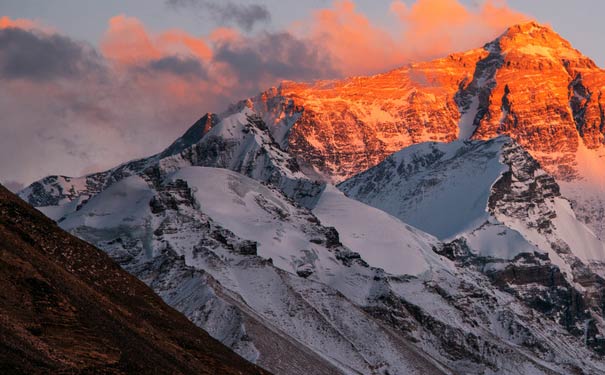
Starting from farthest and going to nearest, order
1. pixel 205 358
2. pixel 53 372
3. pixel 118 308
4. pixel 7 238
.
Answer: pixel 205 358 → pixel 118 308 → pixel 7 238 → pixel 53 372

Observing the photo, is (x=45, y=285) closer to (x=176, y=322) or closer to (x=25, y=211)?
(x=25, y=211)

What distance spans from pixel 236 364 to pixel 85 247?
1808 cm

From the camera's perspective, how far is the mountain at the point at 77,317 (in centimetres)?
10162

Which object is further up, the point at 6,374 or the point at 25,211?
the point at 25,211

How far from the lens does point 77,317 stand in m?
111

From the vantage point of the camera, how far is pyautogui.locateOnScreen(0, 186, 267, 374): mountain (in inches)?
4001

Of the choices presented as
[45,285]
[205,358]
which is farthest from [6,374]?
[205,358]

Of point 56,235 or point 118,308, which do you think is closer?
point 118,308

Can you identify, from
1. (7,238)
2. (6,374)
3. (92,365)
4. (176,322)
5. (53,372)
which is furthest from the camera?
(176,322)

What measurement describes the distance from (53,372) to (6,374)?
6.51 m

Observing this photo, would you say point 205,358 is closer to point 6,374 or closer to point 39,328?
point 39,328

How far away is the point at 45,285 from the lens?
112m

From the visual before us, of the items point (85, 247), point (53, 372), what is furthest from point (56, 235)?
point (53, 372)

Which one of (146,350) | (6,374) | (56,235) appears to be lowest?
(6,374)
